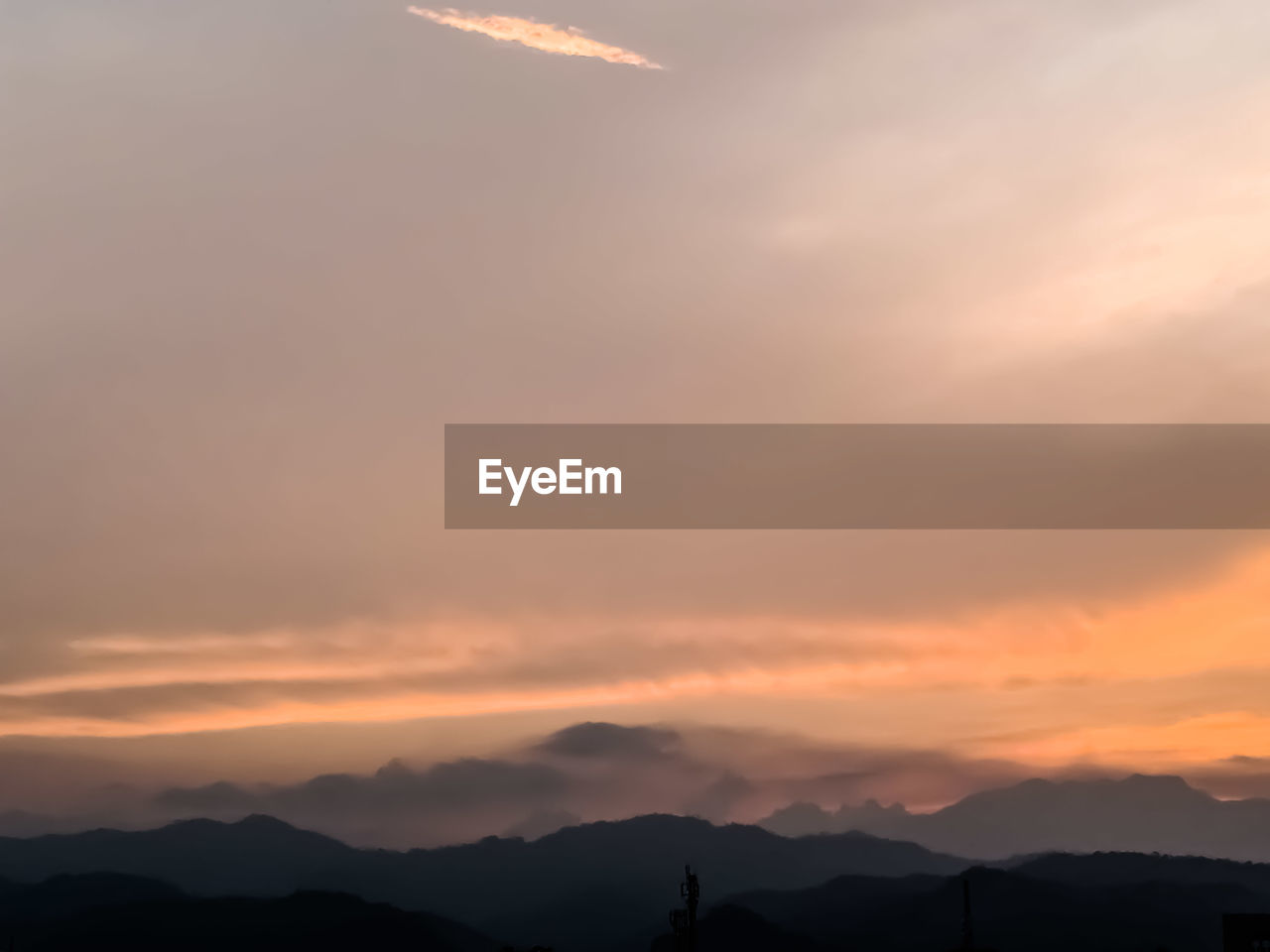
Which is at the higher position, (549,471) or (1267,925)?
(549,471)

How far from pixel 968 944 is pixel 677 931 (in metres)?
24.0

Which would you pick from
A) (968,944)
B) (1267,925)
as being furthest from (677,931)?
(1267,925)

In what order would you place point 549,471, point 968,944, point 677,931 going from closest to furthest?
1. point 549,471
2. point 677,931
3. point 968,944

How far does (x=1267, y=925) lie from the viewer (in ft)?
296

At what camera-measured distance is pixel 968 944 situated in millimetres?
98750

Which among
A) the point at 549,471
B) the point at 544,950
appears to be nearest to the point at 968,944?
the point at 544,950

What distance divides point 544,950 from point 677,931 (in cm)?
2747

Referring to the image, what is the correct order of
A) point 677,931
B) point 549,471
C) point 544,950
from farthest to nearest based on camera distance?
point 544,950, point 677,931, point 549,471

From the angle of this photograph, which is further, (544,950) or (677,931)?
(544,950)

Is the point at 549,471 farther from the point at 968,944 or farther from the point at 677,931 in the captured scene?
the point at 968,944

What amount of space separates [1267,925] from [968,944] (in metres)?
19.0

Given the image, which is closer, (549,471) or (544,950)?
(549,471)

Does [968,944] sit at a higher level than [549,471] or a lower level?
lower

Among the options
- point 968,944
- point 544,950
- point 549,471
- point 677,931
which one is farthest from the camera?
point 544,950
